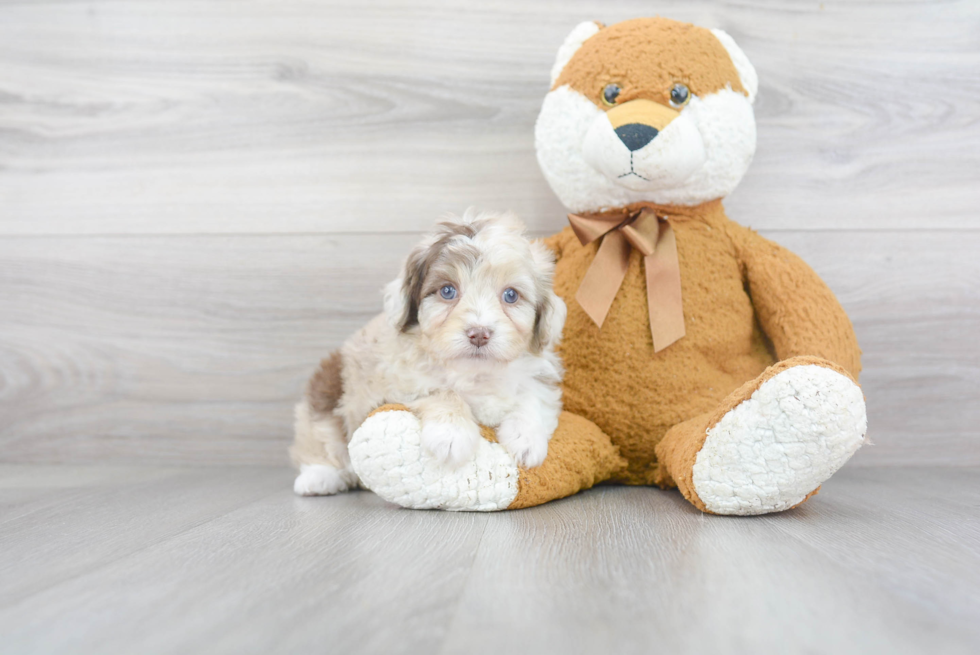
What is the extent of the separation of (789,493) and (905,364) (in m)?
0.90

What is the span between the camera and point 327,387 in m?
1.50

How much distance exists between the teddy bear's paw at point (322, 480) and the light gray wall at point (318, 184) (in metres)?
0.46

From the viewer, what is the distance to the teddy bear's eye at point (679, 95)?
55.2 inches

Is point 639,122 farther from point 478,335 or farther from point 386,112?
point 386,112

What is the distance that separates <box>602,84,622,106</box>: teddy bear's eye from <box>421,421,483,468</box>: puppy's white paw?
741 millimetres

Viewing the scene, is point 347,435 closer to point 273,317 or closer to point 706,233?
point 273,317

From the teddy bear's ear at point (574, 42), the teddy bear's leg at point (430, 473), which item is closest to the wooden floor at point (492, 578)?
the teddy bear's leg at point (430, 473)

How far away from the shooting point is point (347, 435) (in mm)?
1439

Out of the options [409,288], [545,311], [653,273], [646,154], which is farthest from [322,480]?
[646,154]

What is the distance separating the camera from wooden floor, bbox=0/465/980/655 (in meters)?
0.72

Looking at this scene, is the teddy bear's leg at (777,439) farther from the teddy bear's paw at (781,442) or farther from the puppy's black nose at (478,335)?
the puppy's black nose at (478,335)

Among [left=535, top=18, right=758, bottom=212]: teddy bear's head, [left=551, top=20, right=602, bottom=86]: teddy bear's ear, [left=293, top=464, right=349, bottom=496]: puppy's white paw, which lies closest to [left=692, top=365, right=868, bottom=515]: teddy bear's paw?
[left=535, top=18, right=758, bottom=212]: teddy bear's head

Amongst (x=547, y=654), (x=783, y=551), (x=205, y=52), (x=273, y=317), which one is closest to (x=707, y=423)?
(x=783, y=551)

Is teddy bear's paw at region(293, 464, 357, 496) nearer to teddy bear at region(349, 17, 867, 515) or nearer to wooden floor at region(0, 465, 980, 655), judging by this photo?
wooden floor at region(0, 465, 980, 655)
